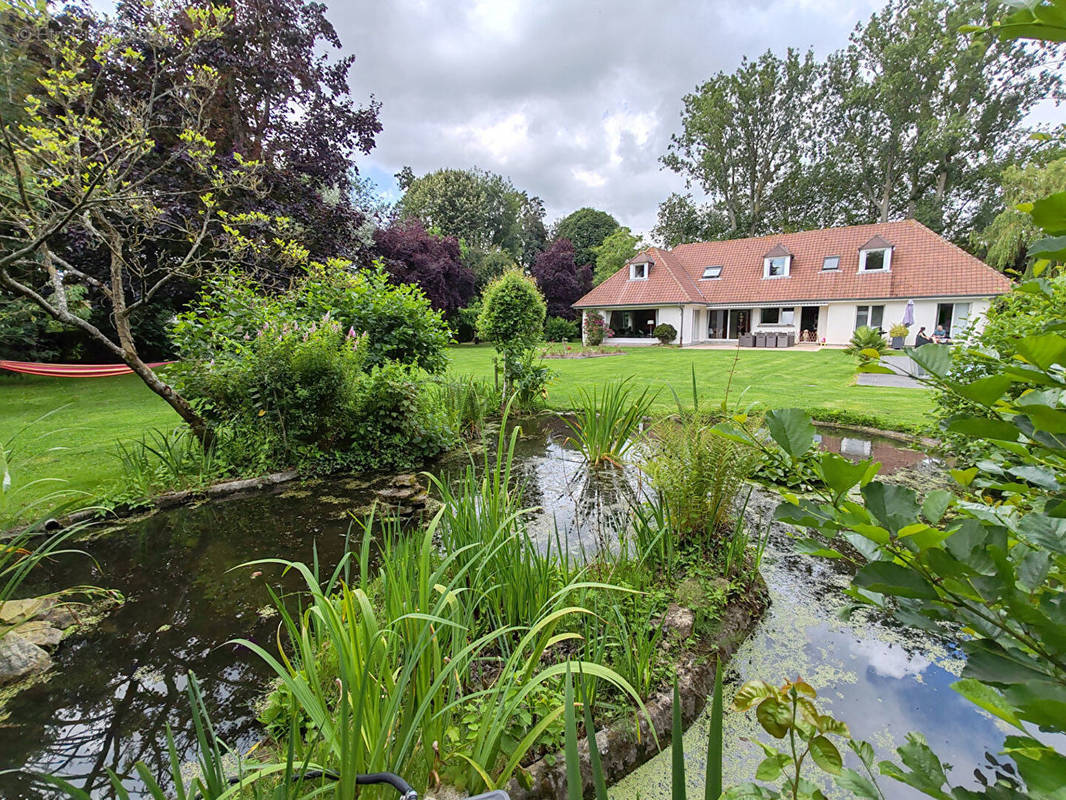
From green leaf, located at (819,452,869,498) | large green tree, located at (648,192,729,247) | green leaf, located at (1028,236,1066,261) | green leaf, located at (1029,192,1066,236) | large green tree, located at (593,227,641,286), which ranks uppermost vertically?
large green tree, located at (648,192,729,247)

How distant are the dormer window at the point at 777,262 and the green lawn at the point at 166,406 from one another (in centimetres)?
856

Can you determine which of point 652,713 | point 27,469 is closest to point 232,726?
point 652,713

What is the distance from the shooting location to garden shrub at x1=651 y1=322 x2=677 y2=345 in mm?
20609

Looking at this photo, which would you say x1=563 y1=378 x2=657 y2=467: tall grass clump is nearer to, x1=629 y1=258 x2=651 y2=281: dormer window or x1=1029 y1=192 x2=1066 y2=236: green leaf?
x1=1029 y1=192 x2=1066 y2=236: green leaf

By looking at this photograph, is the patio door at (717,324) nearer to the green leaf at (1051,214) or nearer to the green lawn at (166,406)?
the green lawn at (166,406)

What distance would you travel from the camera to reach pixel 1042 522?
634 millimetres

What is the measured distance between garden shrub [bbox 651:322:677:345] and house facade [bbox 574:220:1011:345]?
0.41 metres

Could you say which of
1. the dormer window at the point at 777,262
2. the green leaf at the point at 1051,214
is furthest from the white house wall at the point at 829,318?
the green leaf at the point at 1051,214

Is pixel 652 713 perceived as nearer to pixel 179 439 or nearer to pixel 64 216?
pixel 64 216

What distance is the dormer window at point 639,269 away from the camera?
22.8m

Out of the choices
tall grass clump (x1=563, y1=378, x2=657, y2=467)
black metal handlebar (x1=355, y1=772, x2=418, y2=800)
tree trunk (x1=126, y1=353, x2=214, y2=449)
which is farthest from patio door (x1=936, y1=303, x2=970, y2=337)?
black metal handlebar (x1=355, y1=772, x2=418, y2=800)

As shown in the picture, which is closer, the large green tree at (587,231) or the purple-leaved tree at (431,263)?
the purple-leaved tree at (431,263)

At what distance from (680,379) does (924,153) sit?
905 inches

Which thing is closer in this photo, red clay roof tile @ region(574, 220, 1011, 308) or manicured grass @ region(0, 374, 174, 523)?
manicured grass @ region(0, 374, 174, 523)
